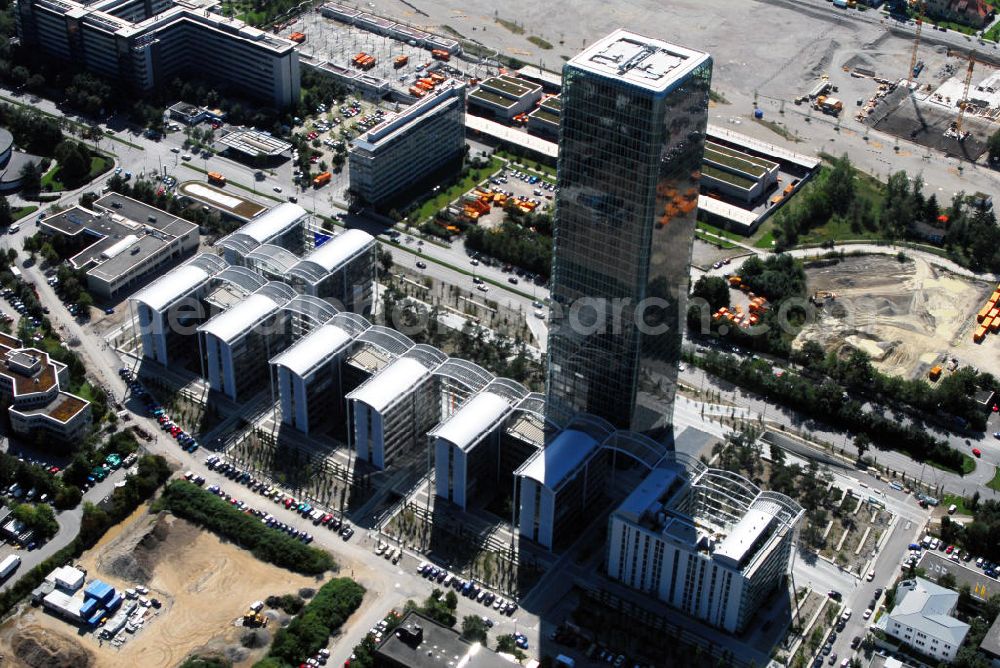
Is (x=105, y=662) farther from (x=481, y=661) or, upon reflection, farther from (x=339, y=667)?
(x=481, y=661)

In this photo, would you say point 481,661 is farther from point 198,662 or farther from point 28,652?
point 28,652

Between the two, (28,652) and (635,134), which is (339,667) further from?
(635,134)

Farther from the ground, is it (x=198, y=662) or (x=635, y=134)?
(x=635, y=134)

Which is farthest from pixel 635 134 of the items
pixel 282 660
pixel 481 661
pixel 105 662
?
pixel 105 662

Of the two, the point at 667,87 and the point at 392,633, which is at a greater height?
the point at 667,87

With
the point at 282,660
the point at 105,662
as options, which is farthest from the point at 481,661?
the point at 105,662

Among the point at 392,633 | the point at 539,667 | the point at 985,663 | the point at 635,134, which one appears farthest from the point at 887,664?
the point at 635,134
